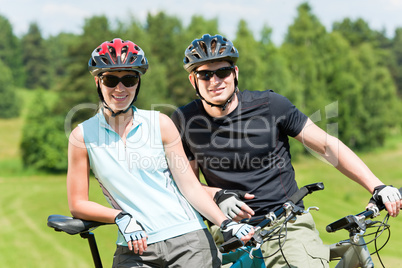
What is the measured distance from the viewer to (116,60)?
3.76 metres

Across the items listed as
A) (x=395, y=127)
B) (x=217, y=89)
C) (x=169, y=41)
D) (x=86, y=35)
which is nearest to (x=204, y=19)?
(x=169, y=41)

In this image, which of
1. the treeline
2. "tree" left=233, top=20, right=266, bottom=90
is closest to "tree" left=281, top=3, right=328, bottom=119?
the treeline

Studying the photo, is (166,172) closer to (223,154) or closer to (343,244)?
(223,154)

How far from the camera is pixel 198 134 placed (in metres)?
4.22

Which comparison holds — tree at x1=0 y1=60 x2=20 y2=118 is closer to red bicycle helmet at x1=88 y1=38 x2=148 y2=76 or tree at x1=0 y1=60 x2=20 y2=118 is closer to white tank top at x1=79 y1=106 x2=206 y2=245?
red bicycle helmet at x1=88 y1=38 x2=148 y2=76

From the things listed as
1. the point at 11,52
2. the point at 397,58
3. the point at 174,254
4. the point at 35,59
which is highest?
the point at 11,52

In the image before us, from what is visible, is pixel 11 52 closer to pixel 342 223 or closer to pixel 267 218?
pixel 267 218

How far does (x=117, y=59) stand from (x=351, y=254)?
237cm

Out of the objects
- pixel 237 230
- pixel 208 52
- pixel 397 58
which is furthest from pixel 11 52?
pixel 237 230

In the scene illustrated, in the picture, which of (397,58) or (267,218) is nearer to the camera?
(267,218)

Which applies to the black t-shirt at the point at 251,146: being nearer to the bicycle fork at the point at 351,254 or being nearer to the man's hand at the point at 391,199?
the bicycle fork at the point at 351,254

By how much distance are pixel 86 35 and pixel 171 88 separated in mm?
9780

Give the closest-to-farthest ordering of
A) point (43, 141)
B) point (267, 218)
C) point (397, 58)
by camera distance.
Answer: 1. point (267, 218)
2. point (43, 141)
3. point (397, 58)

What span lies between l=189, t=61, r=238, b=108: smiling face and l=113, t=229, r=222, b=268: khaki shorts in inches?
46.9
